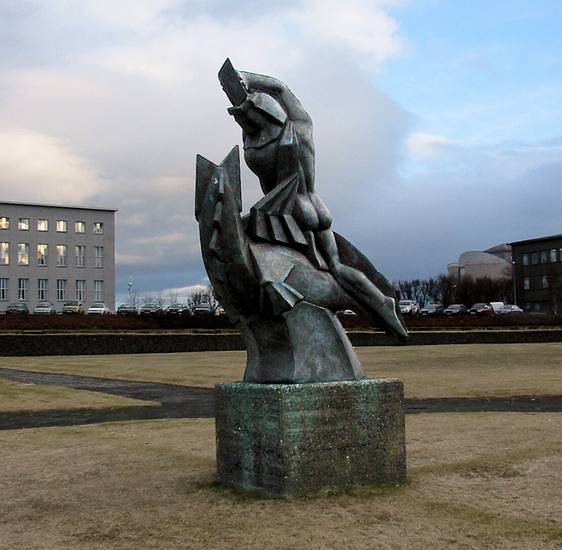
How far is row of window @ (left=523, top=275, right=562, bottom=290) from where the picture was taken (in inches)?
3479

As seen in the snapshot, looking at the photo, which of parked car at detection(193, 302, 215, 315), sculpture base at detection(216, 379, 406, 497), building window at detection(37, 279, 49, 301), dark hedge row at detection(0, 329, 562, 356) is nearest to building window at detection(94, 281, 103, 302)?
building window at detection(37, 279, 49, 301)

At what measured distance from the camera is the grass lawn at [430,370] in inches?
664

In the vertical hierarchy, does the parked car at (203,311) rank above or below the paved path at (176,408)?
above

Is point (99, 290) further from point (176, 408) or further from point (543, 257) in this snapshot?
point (176, 408)

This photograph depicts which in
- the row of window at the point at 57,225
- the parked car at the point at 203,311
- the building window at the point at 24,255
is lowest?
the parked car at the point at 203,311

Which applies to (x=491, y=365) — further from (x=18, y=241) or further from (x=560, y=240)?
(x=560, y=240)

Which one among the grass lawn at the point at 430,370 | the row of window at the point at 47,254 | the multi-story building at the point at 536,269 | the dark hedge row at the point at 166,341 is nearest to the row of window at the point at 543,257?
the multi-story building at the point at 536,269

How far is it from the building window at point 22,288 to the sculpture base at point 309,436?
71.4 meters

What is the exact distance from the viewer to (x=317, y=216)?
716cm

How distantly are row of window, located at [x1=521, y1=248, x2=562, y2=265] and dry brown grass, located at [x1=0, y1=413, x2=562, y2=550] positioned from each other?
8983cm

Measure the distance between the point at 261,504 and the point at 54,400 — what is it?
10242 millimetres

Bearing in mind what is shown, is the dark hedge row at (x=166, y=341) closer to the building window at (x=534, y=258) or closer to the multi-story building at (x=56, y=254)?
the multi-story building at (x=56, y=254)

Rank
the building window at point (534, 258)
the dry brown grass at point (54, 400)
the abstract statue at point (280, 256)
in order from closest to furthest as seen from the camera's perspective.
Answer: the abstract statue at point (280, 256)
the dry brown grass at point (54, 400)
the building window at point (534, 258)

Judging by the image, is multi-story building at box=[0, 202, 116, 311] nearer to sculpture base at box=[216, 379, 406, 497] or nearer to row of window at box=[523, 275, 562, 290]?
row of window at box=[523, 275, 562, 290]
